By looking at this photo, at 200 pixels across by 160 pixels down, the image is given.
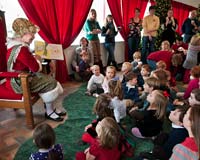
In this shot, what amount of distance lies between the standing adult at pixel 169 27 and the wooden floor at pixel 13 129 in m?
3.75

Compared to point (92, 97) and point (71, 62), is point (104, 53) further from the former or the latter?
point (92, 97)

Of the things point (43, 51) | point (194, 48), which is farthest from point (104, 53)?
point (43, 51)

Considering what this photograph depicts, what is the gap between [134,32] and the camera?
6.19m

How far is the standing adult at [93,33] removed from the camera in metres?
5.28

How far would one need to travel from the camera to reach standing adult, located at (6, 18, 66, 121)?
2.87 m

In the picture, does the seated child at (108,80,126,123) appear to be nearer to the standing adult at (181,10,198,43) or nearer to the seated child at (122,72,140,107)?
the seated child at (122,72,140,107)

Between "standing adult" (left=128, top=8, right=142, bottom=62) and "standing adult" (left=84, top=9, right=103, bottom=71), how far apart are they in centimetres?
110

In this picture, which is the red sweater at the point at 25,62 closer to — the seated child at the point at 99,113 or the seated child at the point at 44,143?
the seated child at the point at 99,113

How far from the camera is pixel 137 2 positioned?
6797 mm

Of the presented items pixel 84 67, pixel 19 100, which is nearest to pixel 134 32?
pixel 84 67

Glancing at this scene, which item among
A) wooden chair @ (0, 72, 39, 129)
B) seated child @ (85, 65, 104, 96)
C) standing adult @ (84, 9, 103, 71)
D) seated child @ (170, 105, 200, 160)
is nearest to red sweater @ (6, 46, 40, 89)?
wooden chair @ (0, 72, 39, 129)

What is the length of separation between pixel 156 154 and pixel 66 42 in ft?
10.5

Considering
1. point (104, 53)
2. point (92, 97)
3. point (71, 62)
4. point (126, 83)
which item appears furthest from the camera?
point (104, 53)

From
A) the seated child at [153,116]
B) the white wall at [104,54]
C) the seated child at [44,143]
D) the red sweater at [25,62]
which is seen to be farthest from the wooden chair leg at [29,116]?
the white wall at [104,54]
